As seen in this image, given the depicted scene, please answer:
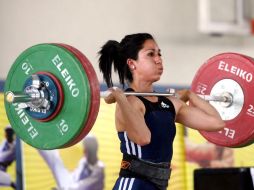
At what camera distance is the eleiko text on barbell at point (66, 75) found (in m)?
2.21

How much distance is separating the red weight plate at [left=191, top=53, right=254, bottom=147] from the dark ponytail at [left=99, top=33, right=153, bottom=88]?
59 centimetres

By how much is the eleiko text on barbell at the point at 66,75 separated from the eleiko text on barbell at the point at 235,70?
3.08 ft

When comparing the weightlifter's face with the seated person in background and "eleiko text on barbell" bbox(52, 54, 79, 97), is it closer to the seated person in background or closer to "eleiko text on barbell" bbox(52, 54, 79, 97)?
"eleiko text on barbell" bbox(52, 54, 79, 97)

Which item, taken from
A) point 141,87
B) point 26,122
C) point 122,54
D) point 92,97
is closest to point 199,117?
point 141,87

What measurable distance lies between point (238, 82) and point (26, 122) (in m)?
1.05

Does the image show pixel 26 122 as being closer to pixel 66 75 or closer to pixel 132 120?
pixel 66 75

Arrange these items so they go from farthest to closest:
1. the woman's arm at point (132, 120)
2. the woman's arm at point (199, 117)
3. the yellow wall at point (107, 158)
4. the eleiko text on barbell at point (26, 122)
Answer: the yellow wall at point (107, 158)
the woman's arm at point (199, 117)
the eleiko text on barbell at point (26, 122)
the woman's arm at point (132, 120)

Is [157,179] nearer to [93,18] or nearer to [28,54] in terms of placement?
[28,54]

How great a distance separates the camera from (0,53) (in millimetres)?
Result: 3648

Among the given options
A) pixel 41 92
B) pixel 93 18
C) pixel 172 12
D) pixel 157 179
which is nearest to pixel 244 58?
pixel 157 179

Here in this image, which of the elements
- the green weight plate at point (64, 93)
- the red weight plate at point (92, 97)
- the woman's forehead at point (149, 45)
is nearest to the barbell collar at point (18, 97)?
the green weight plate at point (64, 93)

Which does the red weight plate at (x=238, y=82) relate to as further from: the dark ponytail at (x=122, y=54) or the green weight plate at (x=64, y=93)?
the green weight plate at (x=64, y=93)

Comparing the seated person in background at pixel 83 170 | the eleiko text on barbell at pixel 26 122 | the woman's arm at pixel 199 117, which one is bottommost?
the seated person in background at pixel 83 170

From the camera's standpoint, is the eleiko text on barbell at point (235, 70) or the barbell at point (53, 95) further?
the eleiko text on barbell at point (235, 70)
